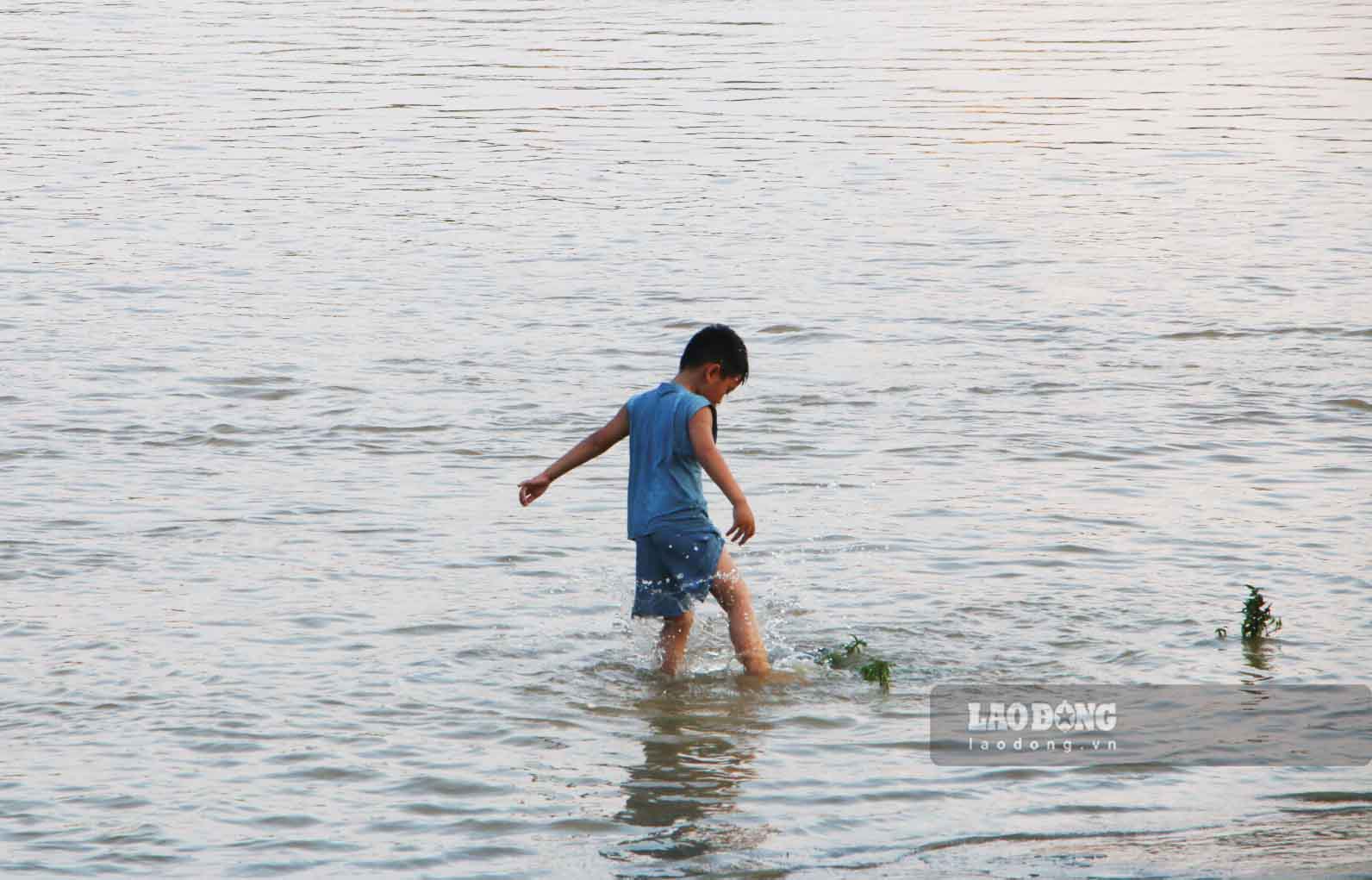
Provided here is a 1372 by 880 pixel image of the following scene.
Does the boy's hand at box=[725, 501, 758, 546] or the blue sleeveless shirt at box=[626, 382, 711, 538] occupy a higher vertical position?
the blue sleeveless shirt at box=[626, 382, 711, 538]

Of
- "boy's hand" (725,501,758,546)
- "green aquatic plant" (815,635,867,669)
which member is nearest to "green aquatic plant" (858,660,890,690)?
"green aquatic plant" (815,635,867,669)

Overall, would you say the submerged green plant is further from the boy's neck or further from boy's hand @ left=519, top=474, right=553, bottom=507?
boy's hand @ left=519, top=474, right=553, bottom=507

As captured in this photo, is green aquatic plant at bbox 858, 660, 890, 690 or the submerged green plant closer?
green aquatic plant at bbox 858, 660, 890, 690

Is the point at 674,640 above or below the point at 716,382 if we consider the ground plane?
below

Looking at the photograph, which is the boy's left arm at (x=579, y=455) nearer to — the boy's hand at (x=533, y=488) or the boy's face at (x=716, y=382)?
the boy's hand at (x=533, y=488)

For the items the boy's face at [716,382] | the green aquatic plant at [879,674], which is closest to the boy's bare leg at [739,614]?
the green aquatic plant at [879,674]

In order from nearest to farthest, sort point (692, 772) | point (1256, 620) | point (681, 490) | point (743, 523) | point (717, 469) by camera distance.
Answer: point (692, 772) → point (743, 523) → point (717, 469) → point (681, 490) → point (1256, 620)

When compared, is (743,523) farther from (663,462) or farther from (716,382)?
(716,382)

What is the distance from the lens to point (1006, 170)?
2070 cm

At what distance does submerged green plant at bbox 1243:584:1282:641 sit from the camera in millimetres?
7398

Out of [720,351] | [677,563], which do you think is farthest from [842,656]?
[720,351]

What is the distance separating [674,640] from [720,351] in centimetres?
111

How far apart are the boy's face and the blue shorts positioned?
0.44m

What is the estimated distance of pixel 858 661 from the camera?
288 inches
